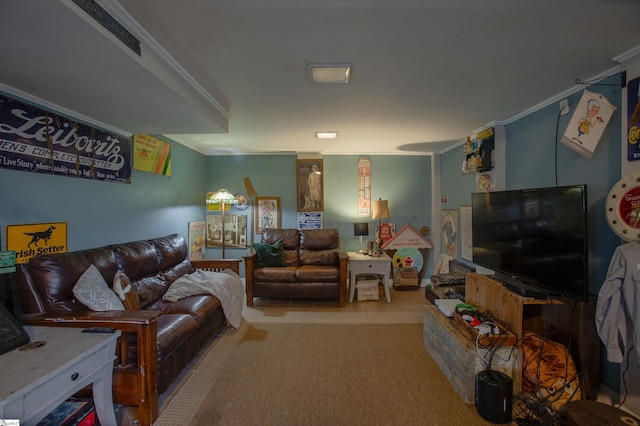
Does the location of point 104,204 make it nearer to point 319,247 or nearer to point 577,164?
point 319,247

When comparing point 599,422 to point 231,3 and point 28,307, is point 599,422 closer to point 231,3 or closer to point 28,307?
point 231,3

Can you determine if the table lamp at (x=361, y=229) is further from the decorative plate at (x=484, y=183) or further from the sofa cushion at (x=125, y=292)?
the sofa cushion at (x=125, y=292)

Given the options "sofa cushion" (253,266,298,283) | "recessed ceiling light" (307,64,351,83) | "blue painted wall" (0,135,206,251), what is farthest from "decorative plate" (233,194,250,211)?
"recessed ceiling light" (307,64,351,83)

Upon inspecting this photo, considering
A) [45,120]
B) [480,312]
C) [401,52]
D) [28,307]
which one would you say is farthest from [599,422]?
[45,120]

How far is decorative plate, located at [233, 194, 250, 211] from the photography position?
4879mm

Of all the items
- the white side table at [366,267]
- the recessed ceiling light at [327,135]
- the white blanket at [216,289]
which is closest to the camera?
the white blanket at [216,289]

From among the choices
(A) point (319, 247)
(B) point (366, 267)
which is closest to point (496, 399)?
(B) point (366, 267)

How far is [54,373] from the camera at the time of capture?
113 cm

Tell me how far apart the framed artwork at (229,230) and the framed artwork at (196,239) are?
149 mm

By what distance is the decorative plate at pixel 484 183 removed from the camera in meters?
3.24

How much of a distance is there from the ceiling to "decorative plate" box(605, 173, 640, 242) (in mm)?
834

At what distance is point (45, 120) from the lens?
202 centimetres

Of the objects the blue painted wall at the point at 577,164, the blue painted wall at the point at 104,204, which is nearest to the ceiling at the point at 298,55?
the blue painted wall at the point at 577,164

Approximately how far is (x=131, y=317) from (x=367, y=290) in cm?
297
